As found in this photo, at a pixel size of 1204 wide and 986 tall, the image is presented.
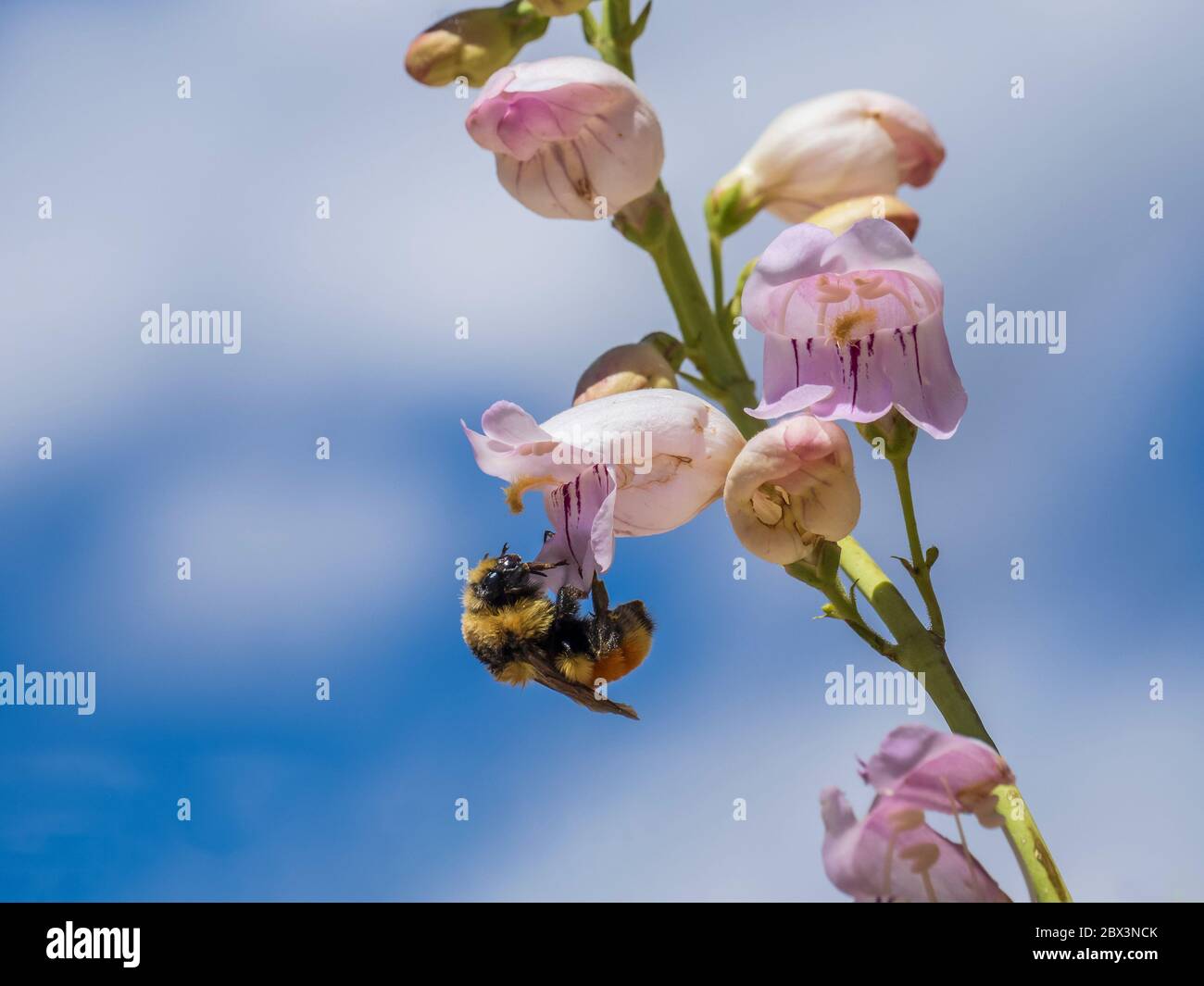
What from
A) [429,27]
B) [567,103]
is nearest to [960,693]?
[567,103]

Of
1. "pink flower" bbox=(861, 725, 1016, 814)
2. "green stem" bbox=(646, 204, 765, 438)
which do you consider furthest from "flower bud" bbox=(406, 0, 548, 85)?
"pink flower" bbox=(861, 725, 1016, 814)

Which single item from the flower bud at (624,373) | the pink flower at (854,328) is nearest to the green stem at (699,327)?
the flower bud at (624,373)

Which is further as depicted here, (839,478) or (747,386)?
(747,386)

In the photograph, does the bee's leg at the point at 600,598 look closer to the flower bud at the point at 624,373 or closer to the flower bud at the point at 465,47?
the flower bud at the point at 624,373

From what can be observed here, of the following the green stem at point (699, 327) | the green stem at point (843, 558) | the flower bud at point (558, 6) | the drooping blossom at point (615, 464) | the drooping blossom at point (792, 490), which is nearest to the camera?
the green stem at point (843, 558)

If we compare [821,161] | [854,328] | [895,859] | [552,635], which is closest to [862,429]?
[854,328]

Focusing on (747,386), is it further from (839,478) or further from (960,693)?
(960,693)
